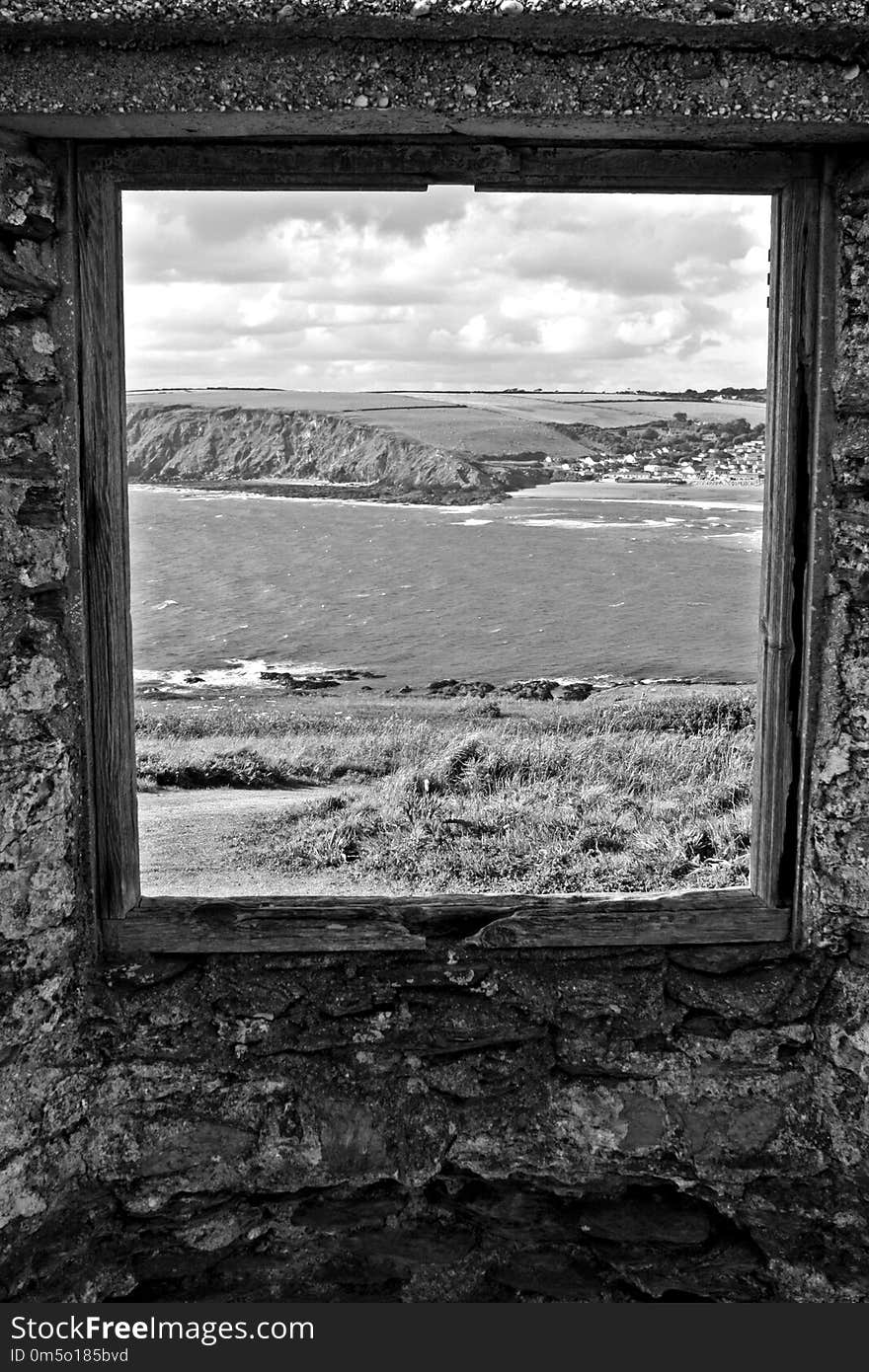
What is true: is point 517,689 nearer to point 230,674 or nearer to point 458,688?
point 458,688

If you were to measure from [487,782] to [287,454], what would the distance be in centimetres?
300

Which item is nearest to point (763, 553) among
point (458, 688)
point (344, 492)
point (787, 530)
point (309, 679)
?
point (787, 530)

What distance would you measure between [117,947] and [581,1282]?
129 centimetres

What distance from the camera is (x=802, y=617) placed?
2.29 metres

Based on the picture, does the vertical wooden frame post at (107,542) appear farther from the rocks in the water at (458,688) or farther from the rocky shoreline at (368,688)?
Answer: the rocks in the water at (458,688)

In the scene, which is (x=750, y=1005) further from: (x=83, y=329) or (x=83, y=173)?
(x=83, y=173)

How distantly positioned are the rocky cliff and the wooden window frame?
4.33 metres

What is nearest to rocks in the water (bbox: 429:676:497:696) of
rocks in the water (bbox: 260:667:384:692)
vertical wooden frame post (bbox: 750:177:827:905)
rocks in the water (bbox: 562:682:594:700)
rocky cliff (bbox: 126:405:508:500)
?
rocks in the water (bbox: 562:682:594:700)

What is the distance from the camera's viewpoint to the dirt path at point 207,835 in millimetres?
5309

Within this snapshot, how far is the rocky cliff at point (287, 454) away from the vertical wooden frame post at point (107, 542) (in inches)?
169

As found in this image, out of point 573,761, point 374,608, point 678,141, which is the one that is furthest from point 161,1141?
point 374,608

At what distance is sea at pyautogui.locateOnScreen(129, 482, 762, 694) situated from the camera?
8961 mm

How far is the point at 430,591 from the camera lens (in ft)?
37.1

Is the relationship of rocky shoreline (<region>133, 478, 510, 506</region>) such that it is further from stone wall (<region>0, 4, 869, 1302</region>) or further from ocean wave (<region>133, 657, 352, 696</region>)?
stone wall (<region>0, 4, 869, 1302</region>)
